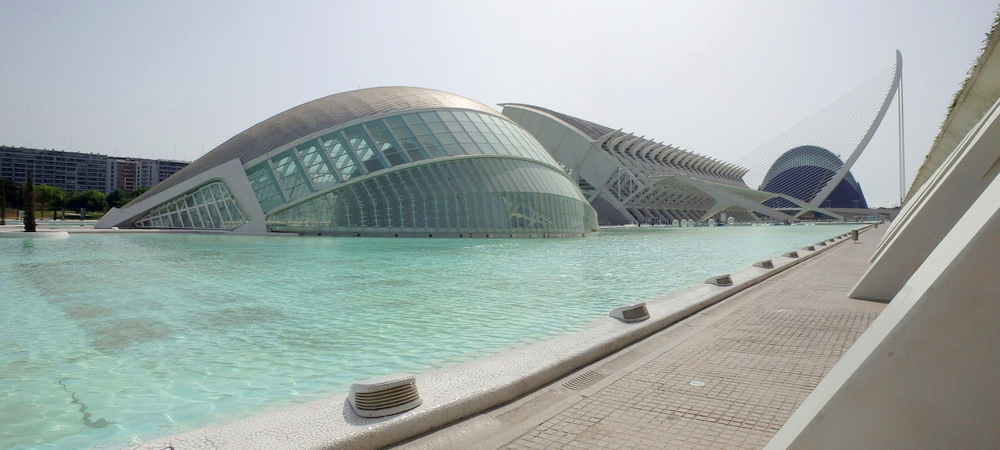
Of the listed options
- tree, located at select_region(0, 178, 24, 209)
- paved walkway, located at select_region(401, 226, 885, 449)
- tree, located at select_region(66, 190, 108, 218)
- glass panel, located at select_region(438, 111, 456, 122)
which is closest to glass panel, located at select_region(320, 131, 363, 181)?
glass panel, located at select_region(438, 111, 456, 122)

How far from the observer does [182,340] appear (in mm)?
7023

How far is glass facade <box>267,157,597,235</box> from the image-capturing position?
1307 inches

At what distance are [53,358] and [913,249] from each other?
11.1 metres

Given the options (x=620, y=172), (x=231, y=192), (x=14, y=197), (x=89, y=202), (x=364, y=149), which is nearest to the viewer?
(x=364, y=149)

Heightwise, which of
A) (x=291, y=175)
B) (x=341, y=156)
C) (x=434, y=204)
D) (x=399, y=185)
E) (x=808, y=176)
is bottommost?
(x=434, y=204)

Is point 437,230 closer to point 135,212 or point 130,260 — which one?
point 130,260

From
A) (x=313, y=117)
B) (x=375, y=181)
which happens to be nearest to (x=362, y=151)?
(x=375, y=181)

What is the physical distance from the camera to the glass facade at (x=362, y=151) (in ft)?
113

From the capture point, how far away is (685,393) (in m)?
4.55

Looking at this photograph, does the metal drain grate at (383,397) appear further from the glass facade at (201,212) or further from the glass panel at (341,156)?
the glass facade at (201,212)

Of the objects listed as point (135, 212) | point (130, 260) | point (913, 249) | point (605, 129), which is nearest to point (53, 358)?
point (913, 249)

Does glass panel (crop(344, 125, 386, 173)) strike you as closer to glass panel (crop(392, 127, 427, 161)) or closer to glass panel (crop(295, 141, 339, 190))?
glass panel (crop(392, 127, 427, 161))

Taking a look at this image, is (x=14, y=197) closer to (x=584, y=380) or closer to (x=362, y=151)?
(x=362, y=151)

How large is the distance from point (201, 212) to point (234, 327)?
33.3m
